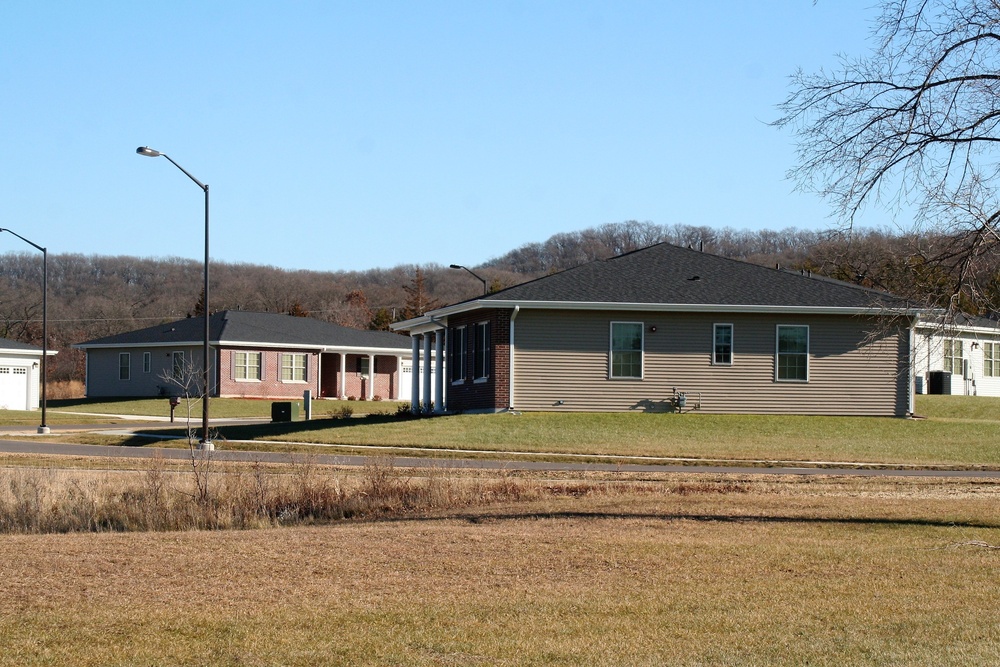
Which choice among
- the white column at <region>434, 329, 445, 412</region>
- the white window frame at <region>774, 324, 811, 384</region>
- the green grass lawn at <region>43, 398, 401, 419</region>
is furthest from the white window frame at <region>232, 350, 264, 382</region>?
the white window frame at <region>774, 324, 811, 384</region>

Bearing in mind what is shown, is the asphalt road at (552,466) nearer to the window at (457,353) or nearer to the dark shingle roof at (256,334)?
the window at (457,353)

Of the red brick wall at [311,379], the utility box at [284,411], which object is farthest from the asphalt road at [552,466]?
the red brick wall at [311,379]

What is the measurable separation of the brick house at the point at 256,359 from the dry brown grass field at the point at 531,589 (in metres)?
39.7

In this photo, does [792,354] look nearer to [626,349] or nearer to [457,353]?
[626,349]

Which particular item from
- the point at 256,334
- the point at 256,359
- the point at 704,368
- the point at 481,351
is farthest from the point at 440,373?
the point at 256,334

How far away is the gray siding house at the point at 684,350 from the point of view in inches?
1260

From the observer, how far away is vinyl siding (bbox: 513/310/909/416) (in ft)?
105

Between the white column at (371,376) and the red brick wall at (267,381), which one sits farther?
the white column at (371,376)

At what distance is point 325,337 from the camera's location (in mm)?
57969

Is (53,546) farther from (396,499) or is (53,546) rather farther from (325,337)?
(325,337)

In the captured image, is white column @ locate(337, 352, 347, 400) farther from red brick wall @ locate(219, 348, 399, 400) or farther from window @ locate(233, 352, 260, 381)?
window @ locate(233, 352, 260, 381)

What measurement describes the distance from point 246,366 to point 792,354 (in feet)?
97.7

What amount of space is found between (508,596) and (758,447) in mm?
19304

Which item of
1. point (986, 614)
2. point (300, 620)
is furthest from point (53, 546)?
point (986, 614)
